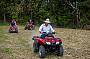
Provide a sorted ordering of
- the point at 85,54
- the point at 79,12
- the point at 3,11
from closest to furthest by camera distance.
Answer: the point at 85,54 < the point at 79,12 < the point at 3,11

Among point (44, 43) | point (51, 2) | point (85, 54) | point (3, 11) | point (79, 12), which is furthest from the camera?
point (3, 11)

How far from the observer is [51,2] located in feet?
104

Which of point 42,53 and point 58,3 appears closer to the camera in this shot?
point 42,53

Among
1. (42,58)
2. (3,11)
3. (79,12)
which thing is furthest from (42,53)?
(3,11)

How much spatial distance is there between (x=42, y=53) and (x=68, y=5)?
22.0m

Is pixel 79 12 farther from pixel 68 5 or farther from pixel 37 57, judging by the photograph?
pixel 37 57

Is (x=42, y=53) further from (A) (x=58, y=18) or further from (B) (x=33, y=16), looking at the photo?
(B) (x=33, y=16)

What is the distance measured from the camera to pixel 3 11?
3412cm

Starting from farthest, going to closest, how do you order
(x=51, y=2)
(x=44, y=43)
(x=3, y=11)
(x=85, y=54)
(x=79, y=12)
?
(x=3, y=11) → (x=51, y=2) → (x=79, y=12) → (x=85, y=54) → (x=44, y=43)

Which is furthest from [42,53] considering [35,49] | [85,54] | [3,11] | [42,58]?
[3,11]

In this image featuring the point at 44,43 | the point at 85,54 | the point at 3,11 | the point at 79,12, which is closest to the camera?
the point at 44,43

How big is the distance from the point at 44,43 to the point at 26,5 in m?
23.7

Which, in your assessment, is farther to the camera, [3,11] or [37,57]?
[3,11]

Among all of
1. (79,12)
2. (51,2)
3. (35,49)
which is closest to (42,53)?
(35,49)
